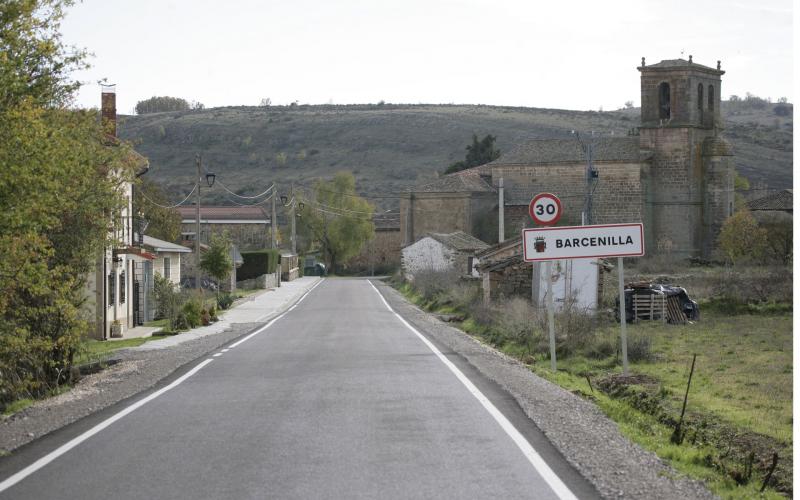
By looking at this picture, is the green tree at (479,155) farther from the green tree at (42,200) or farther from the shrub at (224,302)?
the green tree at (42,200)

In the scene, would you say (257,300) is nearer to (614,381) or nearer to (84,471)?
(614,381)

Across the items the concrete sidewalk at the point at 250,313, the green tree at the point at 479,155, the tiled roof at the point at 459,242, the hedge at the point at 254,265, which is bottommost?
the concrete sidewalk at the point at 250,313

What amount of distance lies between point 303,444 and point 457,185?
2830 inches

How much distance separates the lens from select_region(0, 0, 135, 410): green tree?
37.3 ft

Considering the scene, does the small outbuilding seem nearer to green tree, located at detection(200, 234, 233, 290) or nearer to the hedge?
the hedge

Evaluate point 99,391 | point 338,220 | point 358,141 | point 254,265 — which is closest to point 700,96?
point 338,220

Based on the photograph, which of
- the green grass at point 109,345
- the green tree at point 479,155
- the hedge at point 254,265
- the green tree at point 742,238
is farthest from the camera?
the green tree at point 479,155

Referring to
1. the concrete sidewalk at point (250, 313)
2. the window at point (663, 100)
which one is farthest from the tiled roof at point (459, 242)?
the window at point (663, 100)

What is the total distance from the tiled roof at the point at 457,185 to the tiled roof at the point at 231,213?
2013cm

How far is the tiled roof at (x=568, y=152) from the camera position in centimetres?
7781

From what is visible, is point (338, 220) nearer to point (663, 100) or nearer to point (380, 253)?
point (380, 253)

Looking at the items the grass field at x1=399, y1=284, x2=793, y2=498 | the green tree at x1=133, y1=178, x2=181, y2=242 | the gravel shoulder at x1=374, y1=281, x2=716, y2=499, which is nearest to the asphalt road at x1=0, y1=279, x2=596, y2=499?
the gravel shoulder at x1=374, y1=281, x2=716, y2=499

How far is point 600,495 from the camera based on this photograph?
300 inches

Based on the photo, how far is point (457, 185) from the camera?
8112 cm
